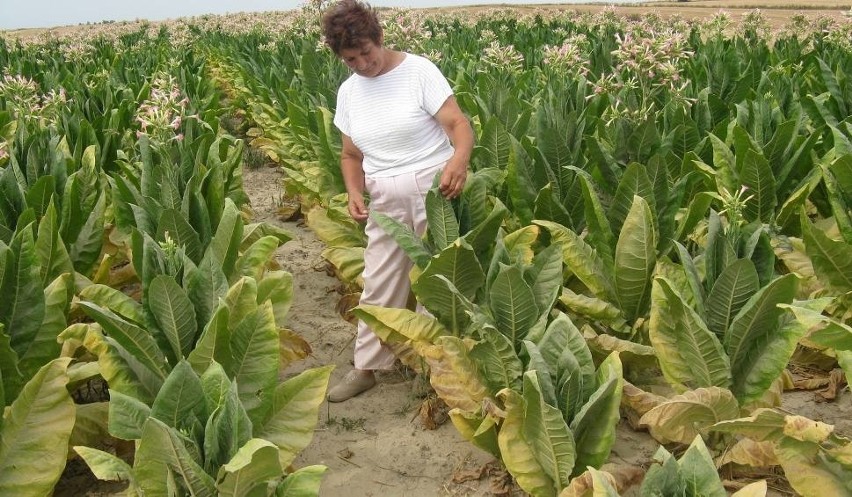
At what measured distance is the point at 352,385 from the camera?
12.2ft

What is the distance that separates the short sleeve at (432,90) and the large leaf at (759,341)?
144cm

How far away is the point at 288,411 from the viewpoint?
2650mm

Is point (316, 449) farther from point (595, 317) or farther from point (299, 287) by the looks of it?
point (299, 287)

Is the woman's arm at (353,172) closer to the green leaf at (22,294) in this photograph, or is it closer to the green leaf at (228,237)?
the green leaf at (228,237)

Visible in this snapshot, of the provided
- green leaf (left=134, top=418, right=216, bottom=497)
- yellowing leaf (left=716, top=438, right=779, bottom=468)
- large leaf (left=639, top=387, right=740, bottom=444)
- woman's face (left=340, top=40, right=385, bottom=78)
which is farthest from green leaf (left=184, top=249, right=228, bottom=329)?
yellowing leaf (left=716, top=438, right=779, bottom=468)

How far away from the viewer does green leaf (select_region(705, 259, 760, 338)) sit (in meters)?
2.77

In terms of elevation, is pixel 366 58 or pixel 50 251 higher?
pixel 366 58

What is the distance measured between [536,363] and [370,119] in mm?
1480

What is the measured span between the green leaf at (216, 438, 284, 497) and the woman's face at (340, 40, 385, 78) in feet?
5.73

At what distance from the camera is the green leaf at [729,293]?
9.09 ft

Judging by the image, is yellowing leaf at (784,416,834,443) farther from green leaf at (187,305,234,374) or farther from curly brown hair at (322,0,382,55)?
curly brown hair at (322,0,382,55)

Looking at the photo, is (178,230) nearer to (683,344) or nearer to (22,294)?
(22,294)

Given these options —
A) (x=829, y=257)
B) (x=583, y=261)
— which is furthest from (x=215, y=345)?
(x=829, y=257)

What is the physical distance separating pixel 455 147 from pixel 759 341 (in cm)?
140
